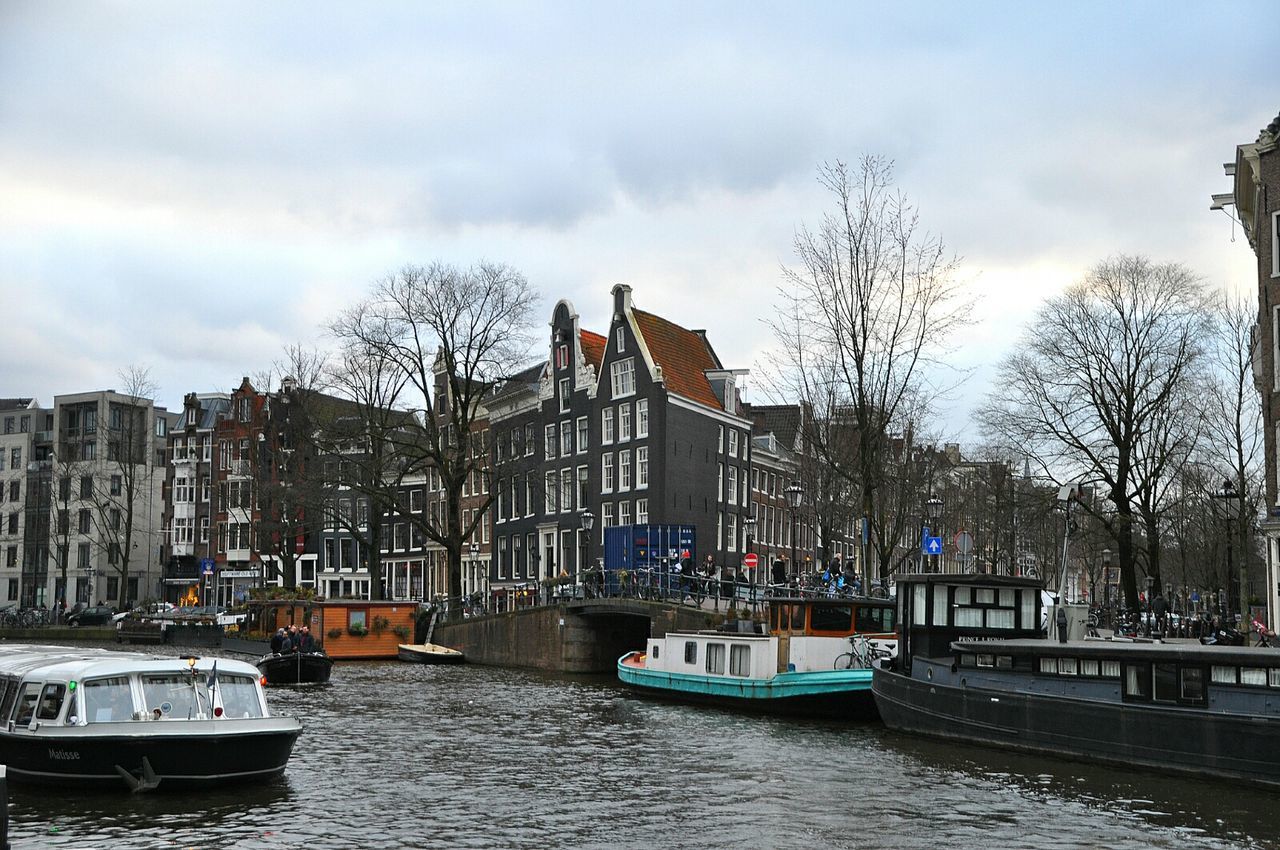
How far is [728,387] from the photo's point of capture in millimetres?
69688

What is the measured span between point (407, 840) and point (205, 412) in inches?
3683

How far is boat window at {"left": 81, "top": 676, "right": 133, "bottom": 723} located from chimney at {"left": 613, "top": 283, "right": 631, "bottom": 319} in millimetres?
46760

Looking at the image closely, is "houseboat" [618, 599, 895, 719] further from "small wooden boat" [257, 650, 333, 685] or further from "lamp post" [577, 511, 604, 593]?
"lamp post" [577, 511, 604, 593]

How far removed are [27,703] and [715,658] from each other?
20367 millimetres

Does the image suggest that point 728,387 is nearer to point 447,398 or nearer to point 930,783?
point 447,398

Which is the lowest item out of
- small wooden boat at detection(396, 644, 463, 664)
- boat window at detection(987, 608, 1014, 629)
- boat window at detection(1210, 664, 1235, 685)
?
small wooden boat at detection(396, 644, 463, 664)

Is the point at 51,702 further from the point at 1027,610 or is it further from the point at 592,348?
the point at 592,348

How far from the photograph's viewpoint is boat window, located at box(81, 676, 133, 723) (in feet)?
68.0

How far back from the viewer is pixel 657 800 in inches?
851

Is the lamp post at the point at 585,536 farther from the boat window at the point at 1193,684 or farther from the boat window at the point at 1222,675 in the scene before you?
the boat window at the point at 1222,675

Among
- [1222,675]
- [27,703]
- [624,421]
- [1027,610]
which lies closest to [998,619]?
[1027,610]

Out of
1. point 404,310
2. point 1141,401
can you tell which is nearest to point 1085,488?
point 1141,401

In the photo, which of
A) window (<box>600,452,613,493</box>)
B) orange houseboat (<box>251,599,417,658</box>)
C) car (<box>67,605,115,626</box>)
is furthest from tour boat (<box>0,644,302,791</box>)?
car (<box>67,605,115,626</box>)

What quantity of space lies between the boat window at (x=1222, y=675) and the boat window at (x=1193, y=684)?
8.1 inches
